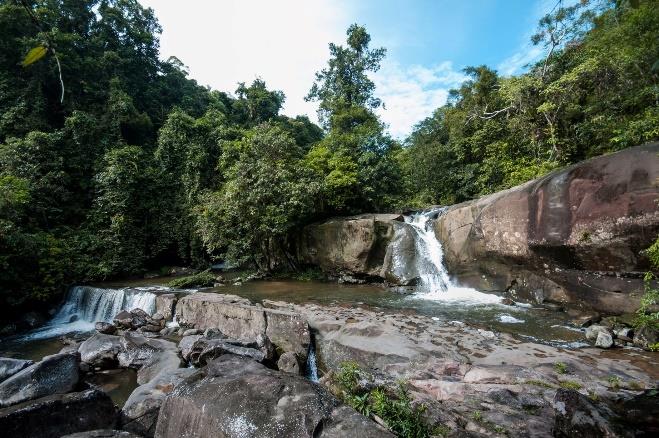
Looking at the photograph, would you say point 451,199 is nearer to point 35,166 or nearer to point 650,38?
point 650,38

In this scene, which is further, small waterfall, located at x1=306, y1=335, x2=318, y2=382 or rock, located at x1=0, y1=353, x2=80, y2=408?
small waterfall, located at x1=306, y1=335, x2=318, y2=382

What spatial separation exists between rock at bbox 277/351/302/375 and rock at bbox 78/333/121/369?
14.7 feet

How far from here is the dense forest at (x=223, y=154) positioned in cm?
1397

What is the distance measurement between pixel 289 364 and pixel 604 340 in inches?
262

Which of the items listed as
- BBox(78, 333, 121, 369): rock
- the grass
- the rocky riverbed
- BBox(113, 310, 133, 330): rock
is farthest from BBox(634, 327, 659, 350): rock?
BBox(113, 310, 133, 330): rock

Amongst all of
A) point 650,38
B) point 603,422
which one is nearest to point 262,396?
point 603,422

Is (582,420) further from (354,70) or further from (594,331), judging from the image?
(354,70)

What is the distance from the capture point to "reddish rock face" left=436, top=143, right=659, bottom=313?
326 inches

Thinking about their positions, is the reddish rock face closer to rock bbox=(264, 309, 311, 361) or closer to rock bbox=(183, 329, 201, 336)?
rock bbox=(264, 309, 311, 361)

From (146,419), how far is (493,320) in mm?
8204

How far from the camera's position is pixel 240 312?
31.7 feet

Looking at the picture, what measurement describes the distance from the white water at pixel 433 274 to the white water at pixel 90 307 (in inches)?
410

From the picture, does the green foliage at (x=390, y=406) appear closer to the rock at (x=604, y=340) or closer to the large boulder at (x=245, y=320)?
the large boulder at (x=245, y=320)

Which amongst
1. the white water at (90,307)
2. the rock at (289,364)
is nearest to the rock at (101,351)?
the white water at (90,307)
